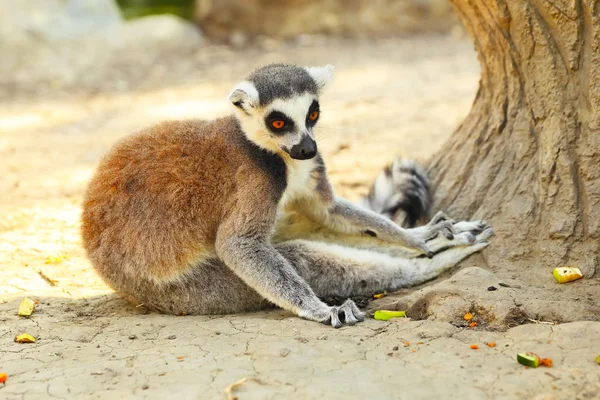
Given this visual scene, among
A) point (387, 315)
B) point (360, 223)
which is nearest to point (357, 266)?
point (360, 223)

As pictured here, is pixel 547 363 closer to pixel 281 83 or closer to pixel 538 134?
pixel 538 134

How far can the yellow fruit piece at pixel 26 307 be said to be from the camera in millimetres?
4641

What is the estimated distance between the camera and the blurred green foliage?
14.3 m

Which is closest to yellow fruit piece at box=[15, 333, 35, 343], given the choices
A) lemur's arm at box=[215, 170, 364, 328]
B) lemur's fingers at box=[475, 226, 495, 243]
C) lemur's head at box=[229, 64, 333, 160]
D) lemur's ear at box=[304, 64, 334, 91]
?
lemur's arm at box=[215, 170, 364, 328]

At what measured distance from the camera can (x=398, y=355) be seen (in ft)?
12.2

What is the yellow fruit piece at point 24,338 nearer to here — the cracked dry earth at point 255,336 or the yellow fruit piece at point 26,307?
the cracked dry earth at point 255,336

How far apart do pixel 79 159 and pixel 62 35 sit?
5.46 m

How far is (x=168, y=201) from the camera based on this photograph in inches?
181

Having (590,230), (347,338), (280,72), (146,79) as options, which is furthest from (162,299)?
(146,79)

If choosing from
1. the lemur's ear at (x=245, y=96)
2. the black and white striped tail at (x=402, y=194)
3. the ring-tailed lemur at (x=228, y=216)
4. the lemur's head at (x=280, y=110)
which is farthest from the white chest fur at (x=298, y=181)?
the black and white striped tail at (x=402, y=194)

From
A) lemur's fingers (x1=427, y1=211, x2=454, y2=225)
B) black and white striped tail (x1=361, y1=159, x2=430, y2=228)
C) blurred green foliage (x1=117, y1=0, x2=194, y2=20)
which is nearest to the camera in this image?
lemur's fingers (x1=427, y1=211, x2=454, y2=225)

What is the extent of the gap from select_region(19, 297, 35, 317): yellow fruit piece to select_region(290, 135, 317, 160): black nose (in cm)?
197

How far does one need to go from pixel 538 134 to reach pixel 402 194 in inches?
47.1

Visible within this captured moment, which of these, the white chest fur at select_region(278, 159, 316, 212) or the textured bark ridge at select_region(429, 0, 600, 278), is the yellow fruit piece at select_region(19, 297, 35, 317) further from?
the textured bark ridge at select_region(429, 0, 600, 278)
